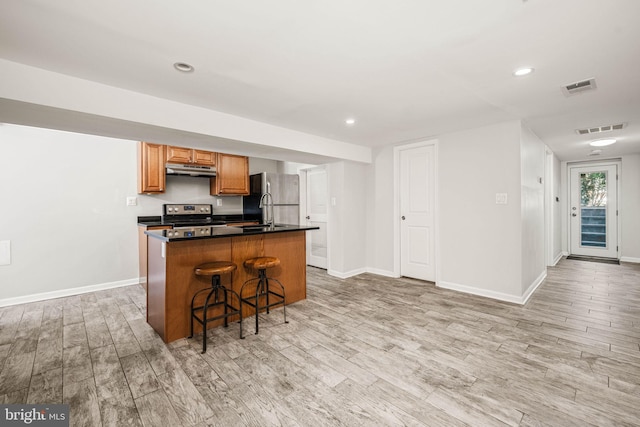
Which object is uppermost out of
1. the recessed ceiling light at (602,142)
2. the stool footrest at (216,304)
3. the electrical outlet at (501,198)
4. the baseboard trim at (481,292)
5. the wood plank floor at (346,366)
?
the recessed ceiling light at (602,142)

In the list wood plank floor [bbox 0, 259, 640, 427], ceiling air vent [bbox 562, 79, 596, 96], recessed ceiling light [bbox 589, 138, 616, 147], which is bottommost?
wood plank floor [bbox 0, 259, 640, 427]

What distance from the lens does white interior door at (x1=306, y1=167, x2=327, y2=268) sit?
550 centimetres

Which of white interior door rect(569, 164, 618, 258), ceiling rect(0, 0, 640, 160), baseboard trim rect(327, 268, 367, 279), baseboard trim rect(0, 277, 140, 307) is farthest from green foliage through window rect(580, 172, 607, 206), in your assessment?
baseboard trim rect(0, 277, 140, 307)

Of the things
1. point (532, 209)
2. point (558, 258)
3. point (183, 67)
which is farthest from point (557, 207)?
point (183, 67)

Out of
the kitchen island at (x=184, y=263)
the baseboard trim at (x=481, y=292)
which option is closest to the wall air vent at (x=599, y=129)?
the baseboard trim at (x=481, y=292)

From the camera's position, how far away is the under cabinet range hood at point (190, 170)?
4.56 m

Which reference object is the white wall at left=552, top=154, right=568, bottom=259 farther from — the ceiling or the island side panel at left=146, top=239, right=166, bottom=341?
the island side panel at left=146, top=239, right=166, bottom=341

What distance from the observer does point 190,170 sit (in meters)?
4.76

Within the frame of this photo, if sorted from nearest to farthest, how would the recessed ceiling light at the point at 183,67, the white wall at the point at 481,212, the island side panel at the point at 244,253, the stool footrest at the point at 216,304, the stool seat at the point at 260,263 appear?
1. the recessed ceiling light at the point at 183,67
2. the stool footrest at the point at 216,304
3. the stool seat at the point at 260,263
4. the island side panel at the point at 244,253
5. the white wall at the point at 481,212

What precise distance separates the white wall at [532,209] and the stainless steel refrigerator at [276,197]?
380 centimetres

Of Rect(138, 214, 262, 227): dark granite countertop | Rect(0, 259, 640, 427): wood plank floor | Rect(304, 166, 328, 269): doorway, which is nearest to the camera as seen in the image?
Rect(0, 259, 640, 427): wood plank floor

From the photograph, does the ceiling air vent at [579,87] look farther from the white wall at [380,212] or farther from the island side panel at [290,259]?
the island side panel at [290,259]

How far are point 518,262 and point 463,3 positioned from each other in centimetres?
314

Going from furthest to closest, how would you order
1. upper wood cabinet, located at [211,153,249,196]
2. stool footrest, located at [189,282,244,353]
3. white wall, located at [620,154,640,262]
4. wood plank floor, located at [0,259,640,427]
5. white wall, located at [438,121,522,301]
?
1. white wall, located at [620,154,640,262]
2. upper wood cabinet, located at [211,153,249,196]
3. white wall, located at [438,121,522,301]
4. stool footrest, located at [189,282,244,353]
5. wood plank floor, located at [0,259,640,427]
